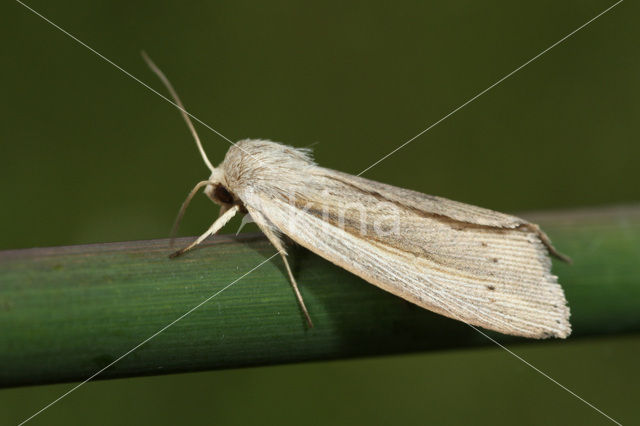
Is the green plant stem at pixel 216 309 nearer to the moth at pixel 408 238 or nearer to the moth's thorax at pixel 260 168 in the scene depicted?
the moth at pixel 408 238

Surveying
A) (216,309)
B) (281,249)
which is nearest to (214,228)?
(281,249)

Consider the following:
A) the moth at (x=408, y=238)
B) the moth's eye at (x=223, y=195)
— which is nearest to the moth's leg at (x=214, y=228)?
the moth at (x=408, y=238)

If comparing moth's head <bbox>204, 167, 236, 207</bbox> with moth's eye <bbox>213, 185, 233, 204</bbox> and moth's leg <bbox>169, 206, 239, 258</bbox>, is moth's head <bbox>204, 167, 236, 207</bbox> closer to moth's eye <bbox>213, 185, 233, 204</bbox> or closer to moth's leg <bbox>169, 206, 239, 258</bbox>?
moth's eye <bbox>213, 185, 233, 204</bbox>

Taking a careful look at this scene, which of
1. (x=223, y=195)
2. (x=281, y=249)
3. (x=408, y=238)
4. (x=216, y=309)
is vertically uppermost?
(x=223, y=195)

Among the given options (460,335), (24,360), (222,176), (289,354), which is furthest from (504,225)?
(24,360)

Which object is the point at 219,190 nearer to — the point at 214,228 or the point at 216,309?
the point at 214,228

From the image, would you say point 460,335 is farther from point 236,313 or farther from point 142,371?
point 142,371
